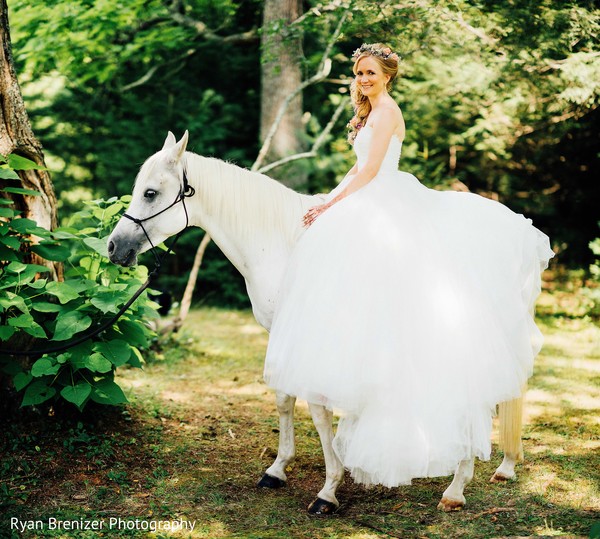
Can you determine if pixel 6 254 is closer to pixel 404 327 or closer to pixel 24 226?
pixel 24 226

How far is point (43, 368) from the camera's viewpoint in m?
3.96

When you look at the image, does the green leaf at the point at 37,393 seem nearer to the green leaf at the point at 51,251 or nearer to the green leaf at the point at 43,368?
the green leaf at the point at 43,368

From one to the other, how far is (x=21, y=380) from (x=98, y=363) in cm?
49

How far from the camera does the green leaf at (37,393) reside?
3.99 meters

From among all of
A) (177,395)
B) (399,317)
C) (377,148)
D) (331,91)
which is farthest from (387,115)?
(331,91)

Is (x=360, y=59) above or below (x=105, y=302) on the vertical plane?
above

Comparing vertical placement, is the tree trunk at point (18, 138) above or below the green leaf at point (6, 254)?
above

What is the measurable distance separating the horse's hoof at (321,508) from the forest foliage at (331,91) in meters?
4.39

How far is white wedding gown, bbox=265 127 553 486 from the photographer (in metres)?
3.19

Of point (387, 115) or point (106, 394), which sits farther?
point (106, 394)

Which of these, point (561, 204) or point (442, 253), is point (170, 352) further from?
point (561, 204)

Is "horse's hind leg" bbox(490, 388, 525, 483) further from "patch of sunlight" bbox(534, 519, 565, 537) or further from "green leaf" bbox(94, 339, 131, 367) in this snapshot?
"green leaf" bbox(94, 339, 131, 367)

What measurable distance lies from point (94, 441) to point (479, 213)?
3011 mm

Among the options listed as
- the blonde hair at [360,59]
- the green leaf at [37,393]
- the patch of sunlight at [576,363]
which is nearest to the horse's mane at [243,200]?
the blonde hair at [360,59]
